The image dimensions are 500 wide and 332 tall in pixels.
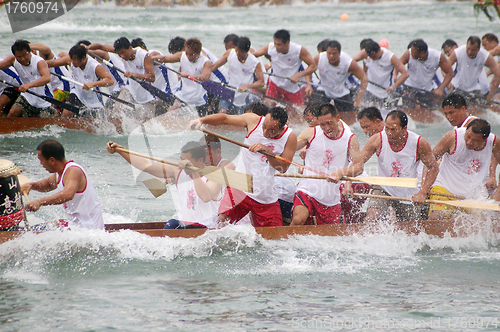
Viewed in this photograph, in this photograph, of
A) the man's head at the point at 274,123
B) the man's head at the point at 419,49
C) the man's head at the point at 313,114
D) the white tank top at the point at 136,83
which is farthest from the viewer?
the man's head at the point at 419,49

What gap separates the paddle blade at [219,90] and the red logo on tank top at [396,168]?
4431 millimetres

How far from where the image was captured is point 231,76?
9531mm

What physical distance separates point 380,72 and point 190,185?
6228 mm

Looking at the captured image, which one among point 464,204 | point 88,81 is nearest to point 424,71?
point 464,204

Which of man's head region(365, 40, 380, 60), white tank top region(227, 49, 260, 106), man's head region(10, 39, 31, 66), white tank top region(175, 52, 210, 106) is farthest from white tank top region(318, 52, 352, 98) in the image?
man's head region(10, 39, 31, 66)

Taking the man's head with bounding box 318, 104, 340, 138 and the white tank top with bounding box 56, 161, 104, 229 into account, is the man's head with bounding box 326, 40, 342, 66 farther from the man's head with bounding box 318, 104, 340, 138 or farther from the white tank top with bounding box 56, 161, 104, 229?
the white tank top with bounding box 56, 161, 104, 229

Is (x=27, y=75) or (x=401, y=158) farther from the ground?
(x=27, y=75)

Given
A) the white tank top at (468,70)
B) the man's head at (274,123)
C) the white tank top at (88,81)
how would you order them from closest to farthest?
the man's head at (274,123)
the white tank top at (88,81)
the white tank top at (468,70)

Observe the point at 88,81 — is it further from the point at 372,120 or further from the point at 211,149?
the point at 372,120

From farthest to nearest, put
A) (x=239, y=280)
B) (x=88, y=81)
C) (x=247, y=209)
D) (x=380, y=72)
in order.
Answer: (x=380, y=72)
(x=88, y=81)
(x=247, y=209)
(x=239, y=280)

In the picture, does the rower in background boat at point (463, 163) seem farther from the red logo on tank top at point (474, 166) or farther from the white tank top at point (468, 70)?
the white tank top at point (468, 70)

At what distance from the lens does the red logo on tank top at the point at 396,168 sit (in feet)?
17.5

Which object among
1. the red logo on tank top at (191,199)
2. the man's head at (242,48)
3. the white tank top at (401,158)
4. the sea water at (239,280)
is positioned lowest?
the sea water at (239,280)

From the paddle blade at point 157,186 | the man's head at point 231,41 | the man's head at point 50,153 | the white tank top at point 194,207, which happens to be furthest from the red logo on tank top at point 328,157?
the man's head at point 231,41
